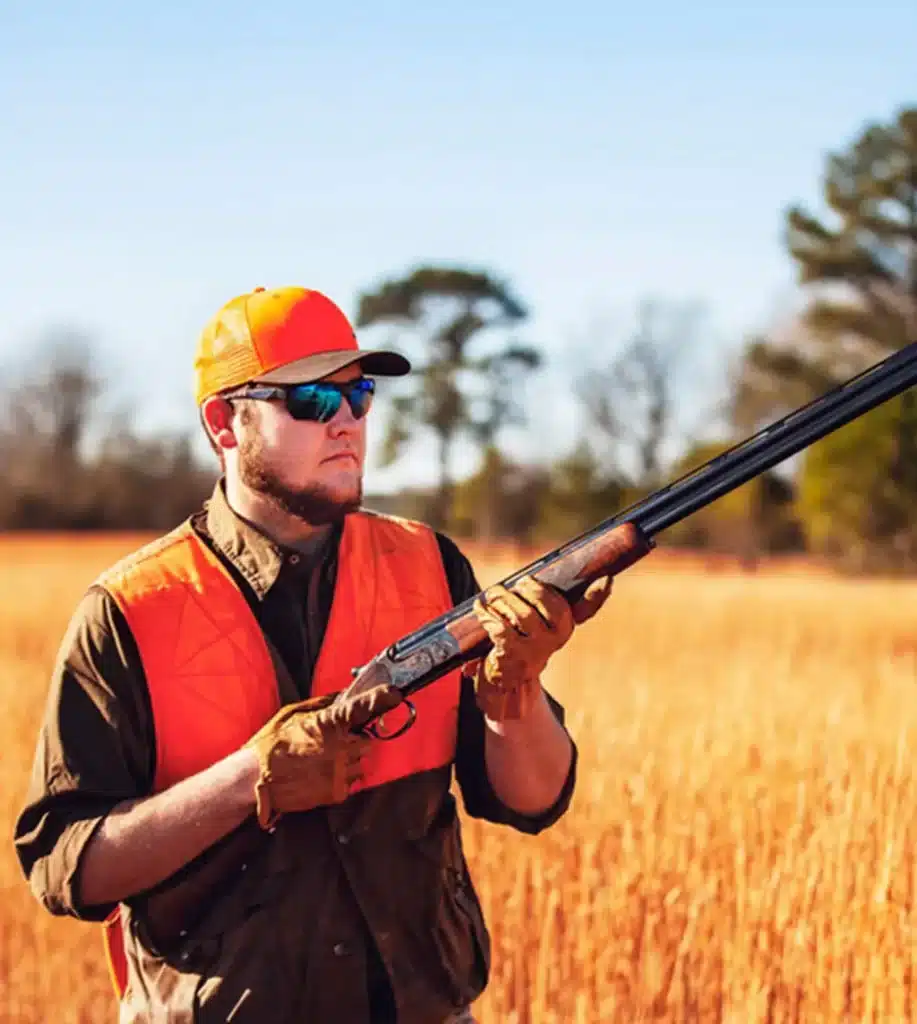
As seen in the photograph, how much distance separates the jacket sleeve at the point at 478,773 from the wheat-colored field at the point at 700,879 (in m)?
1.47

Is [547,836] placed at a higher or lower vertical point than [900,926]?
higher

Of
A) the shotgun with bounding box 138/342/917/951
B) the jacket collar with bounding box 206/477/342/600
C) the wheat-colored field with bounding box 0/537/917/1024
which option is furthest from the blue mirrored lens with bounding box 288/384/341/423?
the wheat-colored field with bounding box 0/537/917/1024

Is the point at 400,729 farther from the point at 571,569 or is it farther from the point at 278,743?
the point at 571,569

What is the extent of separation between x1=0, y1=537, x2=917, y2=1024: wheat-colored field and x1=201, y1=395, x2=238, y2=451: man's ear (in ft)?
7.22

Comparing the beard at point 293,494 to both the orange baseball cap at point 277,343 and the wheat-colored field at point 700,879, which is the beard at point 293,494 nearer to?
the orange baseball cap at point 277,343

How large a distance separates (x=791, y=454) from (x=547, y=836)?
8.64ft

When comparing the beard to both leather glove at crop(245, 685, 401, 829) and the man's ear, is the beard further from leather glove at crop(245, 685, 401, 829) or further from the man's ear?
leather glove at crop(245, 685, 401, 829)

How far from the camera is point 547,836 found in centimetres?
480

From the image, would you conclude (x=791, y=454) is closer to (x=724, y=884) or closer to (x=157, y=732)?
(x=157, y=732)

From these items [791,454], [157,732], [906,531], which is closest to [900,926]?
[791,454]

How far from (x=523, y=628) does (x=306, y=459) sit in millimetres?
494

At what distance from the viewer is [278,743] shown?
2.28m

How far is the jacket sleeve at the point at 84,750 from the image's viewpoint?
230 cm

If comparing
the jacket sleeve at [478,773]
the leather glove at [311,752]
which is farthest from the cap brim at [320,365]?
the leather glove at [311,752]
